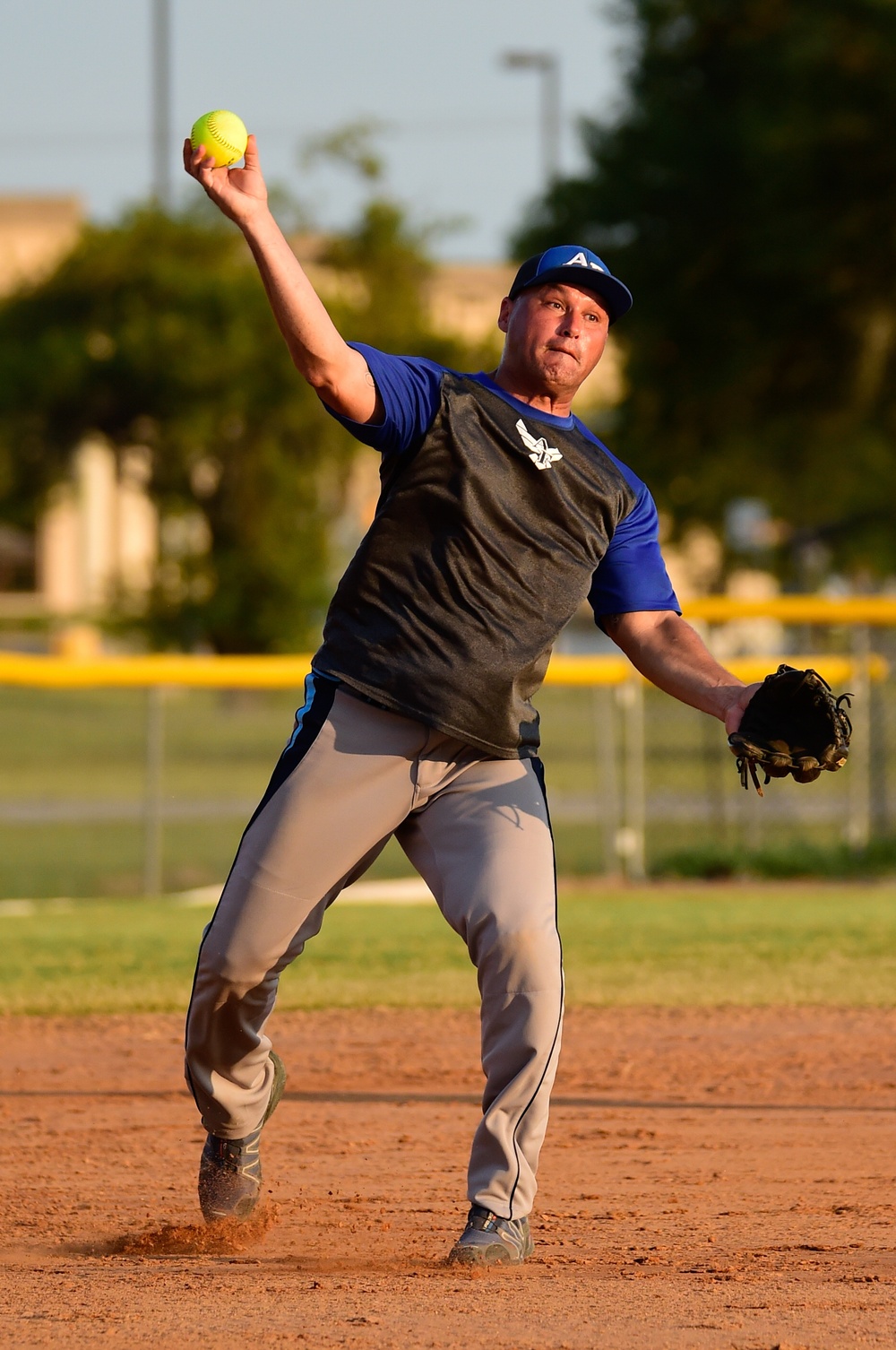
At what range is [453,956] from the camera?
29.2 ft

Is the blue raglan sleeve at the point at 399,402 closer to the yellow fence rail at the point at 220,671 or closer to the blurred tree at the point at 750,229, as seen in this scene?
the yellow fence rail at the point at 220,671

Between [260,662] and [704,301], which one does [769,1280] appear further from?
[704,301]

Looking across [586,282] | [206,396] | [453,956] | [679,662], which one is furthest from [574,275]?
[206,396]

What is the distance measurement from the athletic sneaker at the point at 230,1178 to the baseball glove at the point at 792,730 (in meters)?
1.34

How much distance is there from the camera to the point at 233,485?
30656 millimetres

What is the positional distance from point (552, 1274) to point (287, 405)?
27750 mm

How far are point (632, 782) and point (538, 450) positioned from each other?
9.14m

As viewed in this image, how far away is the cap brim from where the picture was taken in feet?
13.2

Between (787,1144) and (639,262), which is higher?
(639,262)


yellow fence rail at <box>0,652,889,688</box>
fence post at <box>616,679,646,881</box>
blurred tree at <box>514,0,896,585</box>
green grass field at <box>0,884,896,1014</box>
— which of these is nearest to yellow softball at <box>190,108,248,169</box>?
green grass field at <box>0,884,896,1014</box>

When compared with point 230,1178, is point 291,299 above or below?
above

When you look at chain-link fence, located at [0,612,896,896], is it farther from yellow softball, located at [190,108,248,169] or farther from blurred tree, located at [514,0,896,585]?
blurred tree, located at [514,0,896,585]

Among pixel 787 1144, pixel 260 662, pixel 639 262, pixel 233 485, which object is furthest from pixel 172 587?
pixel 787 1144

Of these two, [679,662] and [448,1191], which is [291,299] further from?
[448,1191]
